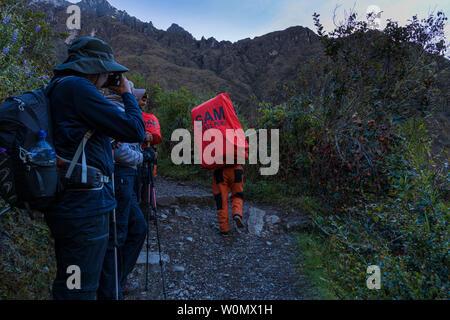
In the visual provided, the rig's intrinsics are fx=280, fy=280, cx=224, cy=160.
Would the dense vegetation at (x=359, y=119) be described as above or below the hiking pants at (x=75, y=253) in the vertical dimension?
above

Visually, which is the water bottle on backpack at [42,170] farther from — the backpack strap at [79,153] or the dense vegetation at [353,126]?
the dense vegetation at [353,126]

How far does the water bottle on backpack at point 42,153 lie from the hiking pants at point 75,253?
13.4 inches

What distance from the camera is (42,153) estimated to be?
1.40 metres

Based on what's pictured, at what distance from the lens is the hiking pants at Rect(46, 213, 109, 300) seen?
5.10ft

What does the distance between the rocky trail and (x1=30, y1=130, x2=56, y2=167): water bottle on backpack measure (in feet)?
6.20

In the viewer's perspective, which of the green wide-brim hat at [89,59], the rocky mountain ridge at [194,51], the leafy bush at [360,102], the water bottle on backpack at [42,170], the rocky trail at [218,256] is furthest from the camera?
the rocky mountain ridge at [194,51]

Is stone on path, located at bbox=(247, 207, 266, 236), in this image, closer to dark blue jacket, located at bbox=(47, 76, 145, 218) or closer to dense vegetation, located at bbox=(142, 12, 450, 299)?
dense vegetation, located at bbox=(142, 12, 450, 299)

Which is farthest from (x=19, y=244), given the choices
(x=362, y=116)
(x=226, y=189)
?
(x=362, y=116)

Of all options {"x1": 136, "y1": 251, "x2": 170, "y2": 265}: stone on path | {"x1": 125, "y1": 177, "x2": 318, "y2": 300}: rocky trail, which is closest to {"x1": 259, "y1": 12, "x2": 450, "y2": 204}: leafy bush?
{"x1": 125, "y1": 177, "x2": 318, "y2": 300}: rocky trail

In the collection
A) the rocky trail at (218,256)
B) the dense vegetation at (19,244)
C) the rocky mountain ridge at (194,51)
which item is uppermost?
the rocky mountain ridge at (194,51)

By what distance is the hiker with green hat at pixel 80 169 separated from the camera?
5.05 ft

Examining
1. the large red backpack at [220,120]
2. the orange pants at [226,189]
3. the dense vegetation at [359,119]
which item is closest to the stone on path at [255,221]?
the orange pants at [226,189]

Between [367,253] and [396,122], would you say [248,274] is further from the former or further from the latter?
[396,122]

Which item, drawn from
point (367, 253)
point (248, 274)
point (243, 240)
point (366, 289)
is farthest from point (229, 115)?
point (366, 289)
